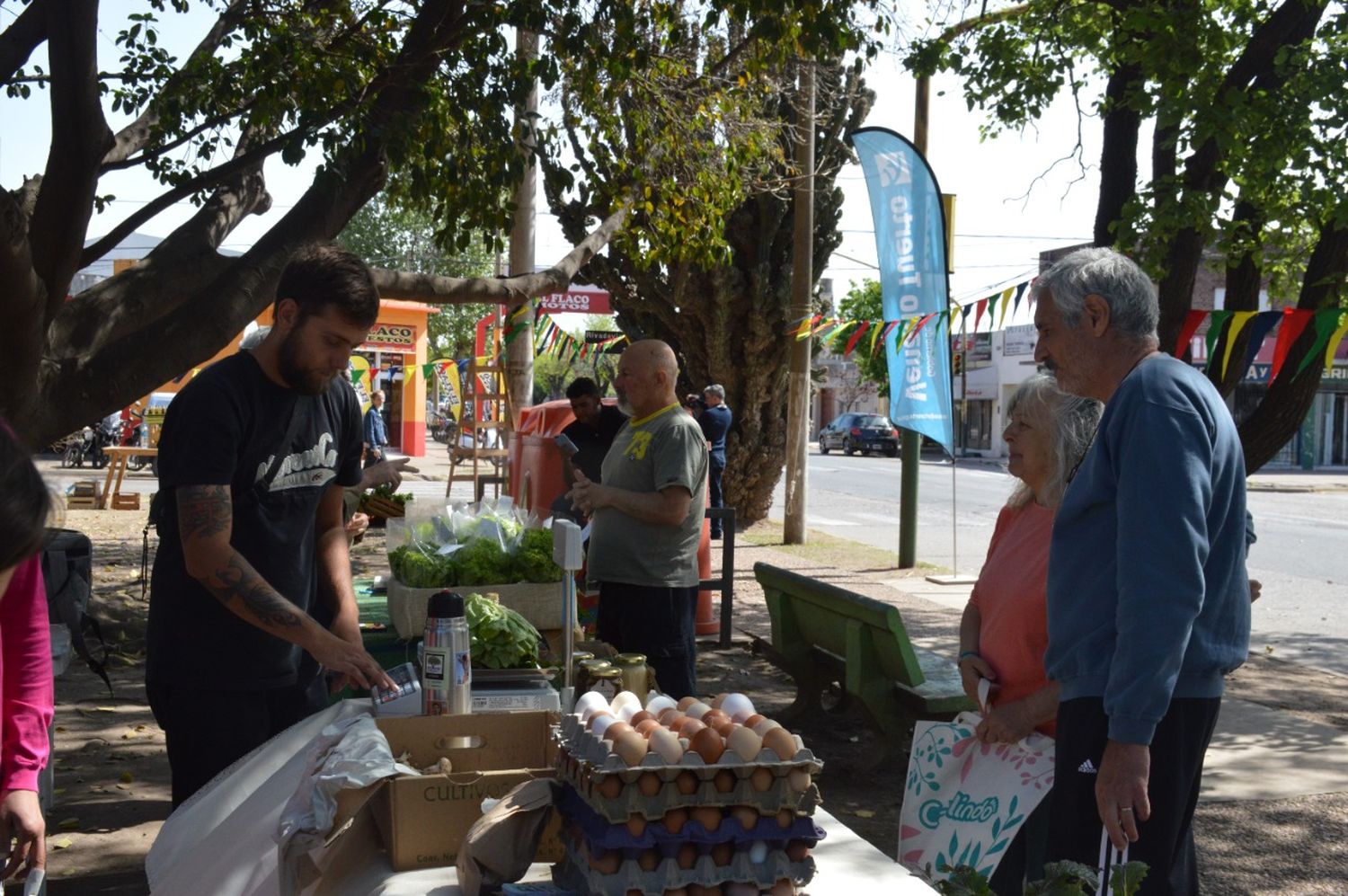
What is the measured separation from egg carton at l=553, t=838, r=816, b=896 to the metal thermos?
0.74 meters

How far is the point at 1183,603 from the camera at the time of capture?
2.35 m

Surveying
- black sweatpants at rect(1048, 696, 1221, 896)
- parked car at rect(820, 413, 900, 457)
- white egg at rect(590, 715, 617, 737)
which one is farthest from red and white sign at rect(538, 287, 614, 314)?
white egg at rect(590, 715, 617, 737)

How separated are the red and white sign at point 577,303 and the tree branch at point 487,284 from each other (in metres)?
Result: 15.4

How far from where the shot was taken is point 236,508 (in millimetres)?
2965

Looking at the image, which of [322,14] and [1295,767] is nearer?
[1295,767]

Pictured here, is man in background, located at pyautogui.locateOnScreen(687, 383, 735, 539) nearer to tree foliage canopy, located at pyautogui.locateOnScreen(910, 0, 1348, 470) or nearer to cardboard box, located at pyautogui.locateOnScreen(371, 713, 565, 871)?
tree foliage canopy, located at pyautogui.locateOnScreen(910, 0, 1348, 470)

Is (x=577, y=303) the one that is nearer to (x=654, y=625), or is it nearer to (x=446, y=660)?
(x=654, y=625)

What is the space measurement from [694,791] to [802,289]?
1381cm

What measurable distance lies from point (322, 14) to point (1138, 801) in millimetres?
9166

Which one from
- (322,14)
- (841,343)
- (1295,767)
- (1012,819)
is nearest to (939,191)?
(841,343)

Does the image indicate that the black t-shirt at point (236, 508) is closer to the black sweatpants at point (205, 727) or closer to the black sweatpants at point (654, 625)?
the black sweatpants at point (205, 727)

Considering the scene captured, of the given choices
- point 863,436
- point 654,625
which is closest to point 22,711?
point 654,625

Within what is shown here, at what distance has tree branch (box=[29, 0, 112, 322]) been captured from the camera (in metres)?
5.82

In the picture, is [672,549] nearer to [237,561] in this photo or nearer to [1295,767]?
[237,561]
